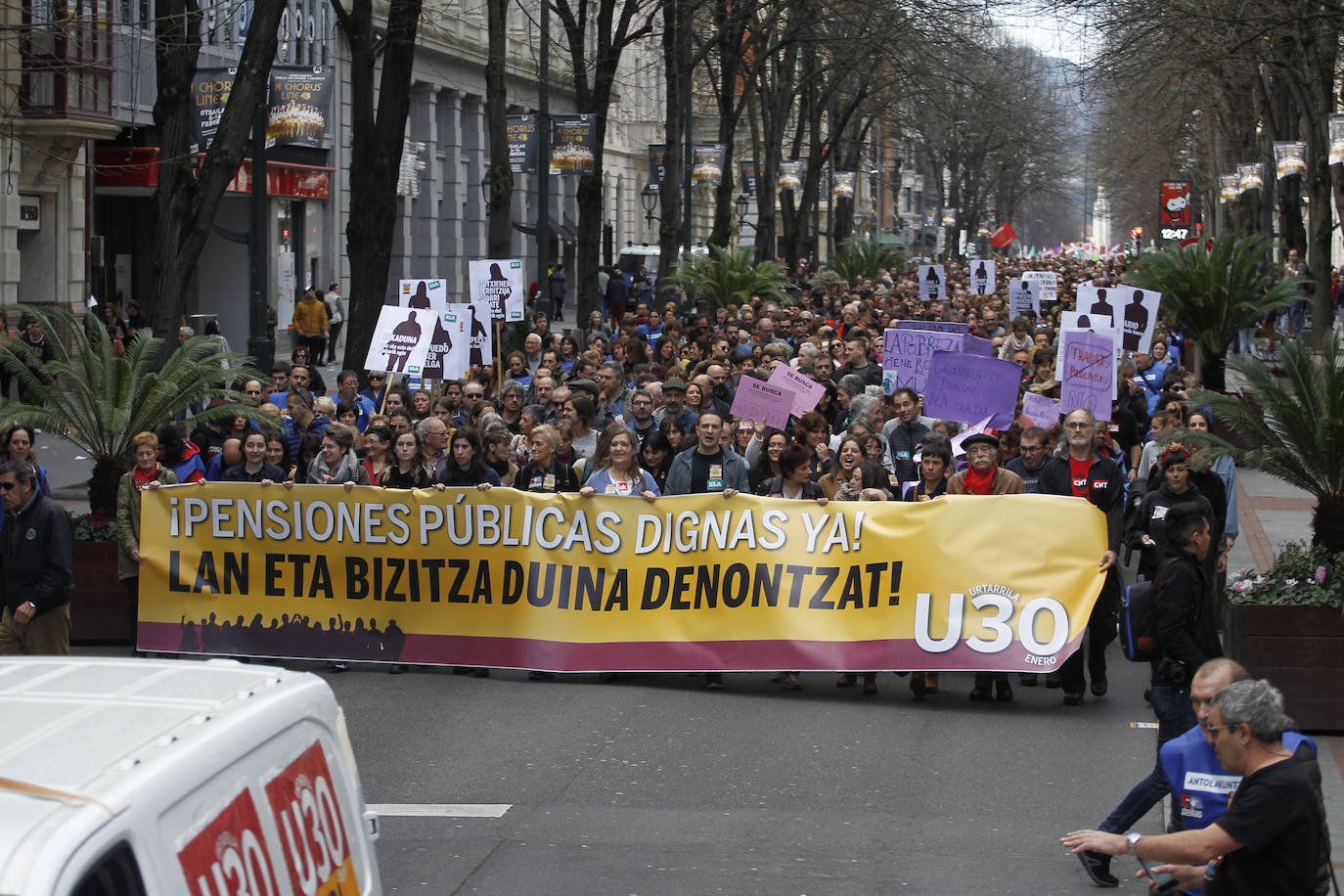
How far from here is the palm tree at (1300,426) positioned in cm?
998

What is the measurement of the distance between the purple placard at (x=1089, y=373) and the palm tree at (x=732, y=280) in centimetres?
1904

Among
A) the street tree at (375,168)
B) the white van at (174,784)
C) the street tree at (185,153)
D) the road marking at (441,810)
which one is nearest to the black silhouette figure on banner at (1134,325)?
the street tree at (375,168)

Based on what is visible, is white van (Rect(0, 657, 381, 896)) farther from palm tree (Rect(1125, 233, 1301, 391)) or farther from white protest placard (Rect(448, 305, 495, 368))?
palm tree (Rect(1125, 233, 1301, 391))

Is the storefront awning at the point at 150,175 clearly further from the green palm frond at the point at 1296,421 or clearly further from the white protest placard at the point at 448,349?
the green palm frond at the point at 1296,421

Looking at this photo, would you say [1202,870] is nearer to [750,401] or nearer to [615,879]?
[615,879]

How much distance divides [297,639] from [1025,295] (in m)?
18.6

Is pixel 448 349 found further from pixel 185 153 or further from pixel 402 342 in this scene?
pixel 185 153

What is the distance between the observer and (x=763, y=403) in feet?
43.4

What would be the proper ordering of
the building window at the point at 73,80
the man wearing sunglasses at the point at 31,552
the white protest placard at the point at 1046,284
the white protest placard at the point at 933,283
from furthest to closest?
the white protest placard at the point at 933,283 < the white protest placard at the point at 1046,284 < the building window at the point at 73,80 < the man wearing sunglasses at the point at 31,552

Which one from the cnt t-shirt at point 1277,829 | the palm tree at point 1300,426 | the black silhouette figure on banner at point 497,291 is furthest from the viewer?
the black silhouette figure on banner at point 497,291

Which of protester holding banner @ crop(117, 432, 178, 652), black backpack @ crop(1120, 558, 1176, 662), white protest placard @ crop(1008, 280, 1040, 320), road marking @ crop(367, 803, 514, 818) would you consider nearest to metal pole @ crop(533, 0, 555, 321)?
white protest placard @ crop(1008, 280, 1040, 320)

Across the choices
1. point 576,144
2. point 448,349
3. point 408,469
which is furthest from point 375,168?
point 576,144

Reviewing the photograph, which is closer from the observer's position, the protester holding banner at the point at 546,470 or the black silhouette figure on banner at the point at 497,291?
the protester holding banner at the point at 546,470

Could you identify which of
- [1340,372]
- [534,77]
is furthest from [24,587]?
[534,77]
